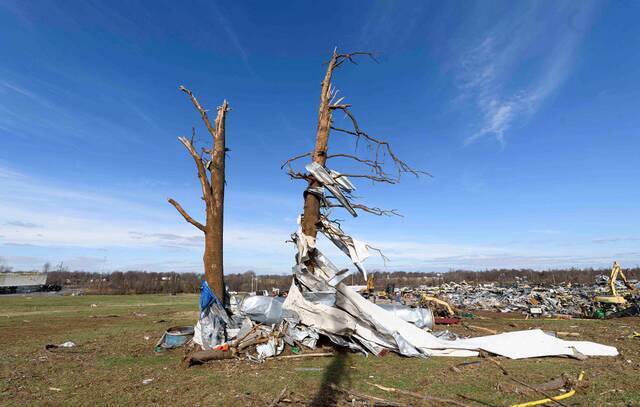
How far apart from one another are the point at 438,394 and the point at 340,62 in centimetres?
764

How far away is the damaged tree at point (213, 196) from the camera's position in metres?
8.18

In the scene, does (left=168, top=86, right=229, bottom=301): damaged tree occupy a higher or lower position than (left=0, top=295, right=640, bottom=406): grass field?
higher

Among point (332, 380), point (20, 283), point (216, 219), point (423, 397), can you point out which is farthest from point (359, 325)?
point (20, 283)

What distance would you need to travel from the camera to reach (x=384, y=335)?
786 cm

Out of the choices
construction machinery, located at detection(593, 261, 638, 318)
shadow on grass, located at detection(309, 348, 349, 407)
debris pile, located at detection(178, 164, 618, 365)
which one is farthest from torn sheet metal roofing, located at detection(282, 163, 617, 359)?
construction machinery, located at detection(593, 261, 638, 318)

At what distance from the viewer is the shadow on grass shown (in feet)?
15.1

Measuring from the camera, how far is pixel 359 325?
26.1ft

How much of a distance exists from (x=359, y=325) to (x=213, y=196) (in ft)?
14.5

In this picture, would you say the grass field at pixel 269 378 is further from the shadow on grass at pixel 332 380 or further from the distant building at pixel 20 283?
the distant building at pixel 20 283

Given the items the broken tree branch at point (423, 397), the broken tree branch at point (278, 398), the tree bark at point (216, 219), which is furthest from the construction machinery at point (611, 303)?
the broken tree branch at point (278, 398)

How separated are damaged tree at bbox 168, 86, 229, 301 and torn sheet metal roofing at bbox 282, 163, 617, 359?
175cm

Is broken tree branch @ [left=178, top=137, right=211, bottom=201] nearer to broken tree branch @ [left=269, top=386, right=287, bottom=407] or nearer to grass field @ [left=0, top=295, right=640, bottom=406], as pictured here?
grass field @ [left=0, top=295, right=640, bottom=406]

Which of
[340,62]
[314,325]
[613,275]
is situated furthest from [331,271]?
[613,275]

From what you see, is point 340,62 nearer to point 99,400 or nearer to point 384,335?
point 384,335
